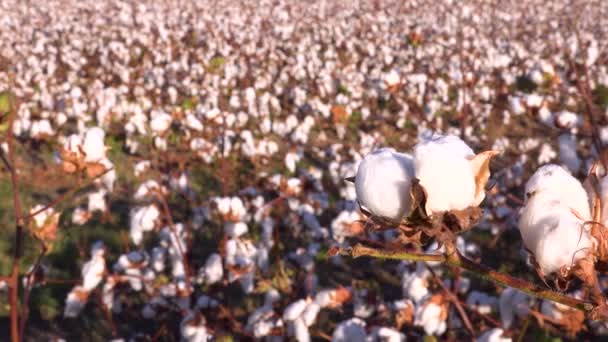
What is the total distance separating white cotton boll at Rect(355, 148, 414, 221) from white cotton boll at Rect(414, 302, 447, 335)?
1541 mm

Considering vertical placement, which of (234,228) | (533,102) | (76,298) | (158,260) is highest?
(533,102)

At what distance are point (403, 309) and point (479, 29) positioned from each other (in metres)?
11.7

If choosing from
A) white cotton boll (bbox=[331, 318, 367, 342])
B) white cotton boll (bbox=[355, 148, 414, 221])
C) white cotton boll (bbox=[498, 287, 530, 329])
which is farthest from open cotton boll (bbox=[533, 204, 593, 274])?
white cotton boll (bbox=[498, 287, 530, 329])

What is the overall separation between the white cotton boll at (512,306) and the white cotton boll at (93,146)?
177 centimetres

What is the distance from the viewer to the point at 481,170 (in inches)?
34.9

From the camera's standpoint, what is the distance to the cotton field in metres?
0.91

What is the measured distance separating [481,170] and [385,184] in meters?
0.16

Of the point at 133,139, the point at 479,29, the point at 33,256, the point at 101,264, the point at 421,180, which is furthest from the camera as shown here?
the point at 479,29

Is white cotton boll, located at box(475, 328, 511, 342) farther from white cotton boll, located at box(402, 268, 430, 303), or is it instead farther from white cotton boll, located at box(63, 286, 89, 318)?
white cotton boll, located at box(63, 286, 89, 318)

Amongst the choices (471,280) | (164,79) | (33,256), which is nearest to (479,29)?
(164,79)

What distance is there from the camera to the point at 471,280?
4.11 m

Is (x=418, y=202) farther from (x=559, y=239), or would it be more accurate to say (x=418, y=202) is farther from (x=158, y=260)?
(x=158, y=260)

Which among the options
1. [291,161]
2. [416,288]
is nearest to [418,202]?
[416,288]

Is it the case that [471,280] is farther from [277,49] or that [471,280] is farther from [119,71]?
[277,49]
